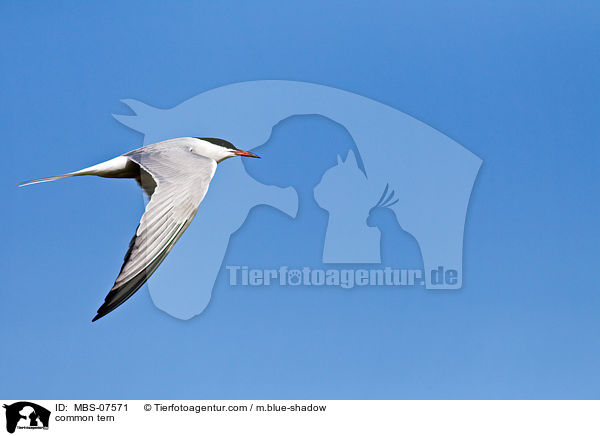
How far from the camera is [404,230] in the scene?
2115 millimetres

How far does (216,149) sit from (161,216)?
0.60m

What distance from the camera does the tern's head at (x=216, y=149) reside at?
177 cm

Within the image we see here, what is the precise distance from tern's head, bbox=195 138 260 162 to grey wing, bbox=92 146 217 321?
21 cm

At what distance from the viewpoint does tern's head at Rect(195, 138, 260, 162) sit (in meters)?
1.77

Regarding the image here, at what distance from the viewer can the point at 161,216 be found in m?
1.25

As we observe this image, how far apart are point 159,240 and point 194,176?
25 cm

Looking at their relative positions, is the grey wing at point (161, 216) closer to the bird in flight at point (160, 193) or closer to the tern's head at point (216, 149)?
the bird in flight at point (160, 193)

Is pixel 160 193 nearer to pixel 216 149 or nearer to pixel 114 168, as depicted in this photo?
pixel 114 168
